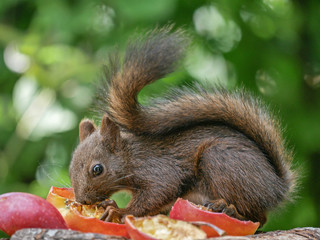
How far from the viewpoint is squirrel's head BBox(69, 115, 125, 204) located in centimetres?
165

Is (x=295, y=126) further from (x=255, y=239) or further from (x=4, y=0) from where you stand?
(x=4, y=0)

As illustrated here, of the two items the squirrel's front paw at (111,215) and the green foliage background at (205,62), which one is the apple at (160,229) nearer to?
the squirrel's front paw at (111,215)

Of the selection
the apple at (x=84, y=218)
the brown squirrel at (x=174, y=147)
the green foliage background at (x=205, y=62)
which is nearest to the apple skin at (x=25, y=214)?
the apple at (x=84, y=218)

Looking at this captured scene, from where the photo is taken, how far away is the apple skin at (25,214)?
1192 millimetres

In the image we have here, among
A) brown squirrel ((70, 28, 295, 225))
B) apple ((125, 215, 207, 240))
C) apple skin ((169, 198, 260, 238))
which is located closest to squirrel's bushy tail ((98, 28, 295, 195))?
brown squirrel ((70, 28, 295, 225))

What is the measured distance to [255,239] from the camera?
1.30m

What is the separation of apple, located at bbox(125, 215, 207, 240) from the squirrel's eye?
0.50m

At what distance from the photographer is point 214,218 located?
1290mm

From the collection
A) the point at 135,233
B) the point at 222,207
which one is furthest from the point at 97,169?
the point at 135,233

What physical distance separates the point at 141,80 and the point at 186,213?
57cm

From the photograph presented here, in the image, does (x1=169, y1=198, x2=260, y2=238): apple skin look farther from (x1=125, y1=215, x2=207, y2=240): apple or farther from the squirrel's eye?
the squirrel's eye

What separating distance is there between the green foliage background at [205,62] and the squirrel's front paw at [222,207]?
0.69 m

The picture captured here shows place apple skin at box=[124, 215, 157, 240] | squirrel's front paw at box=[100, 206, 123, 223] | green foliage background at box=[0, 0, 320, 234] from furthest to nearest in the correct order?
green foliage background at box=[0, 0, 320, 234] → squirrel's front paw at box=[100, 206, 123, 223] → apple skin at box=[124, 215, 157, 240]

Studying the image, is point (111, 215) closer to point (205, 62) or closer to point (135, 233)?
point (135, 233)
